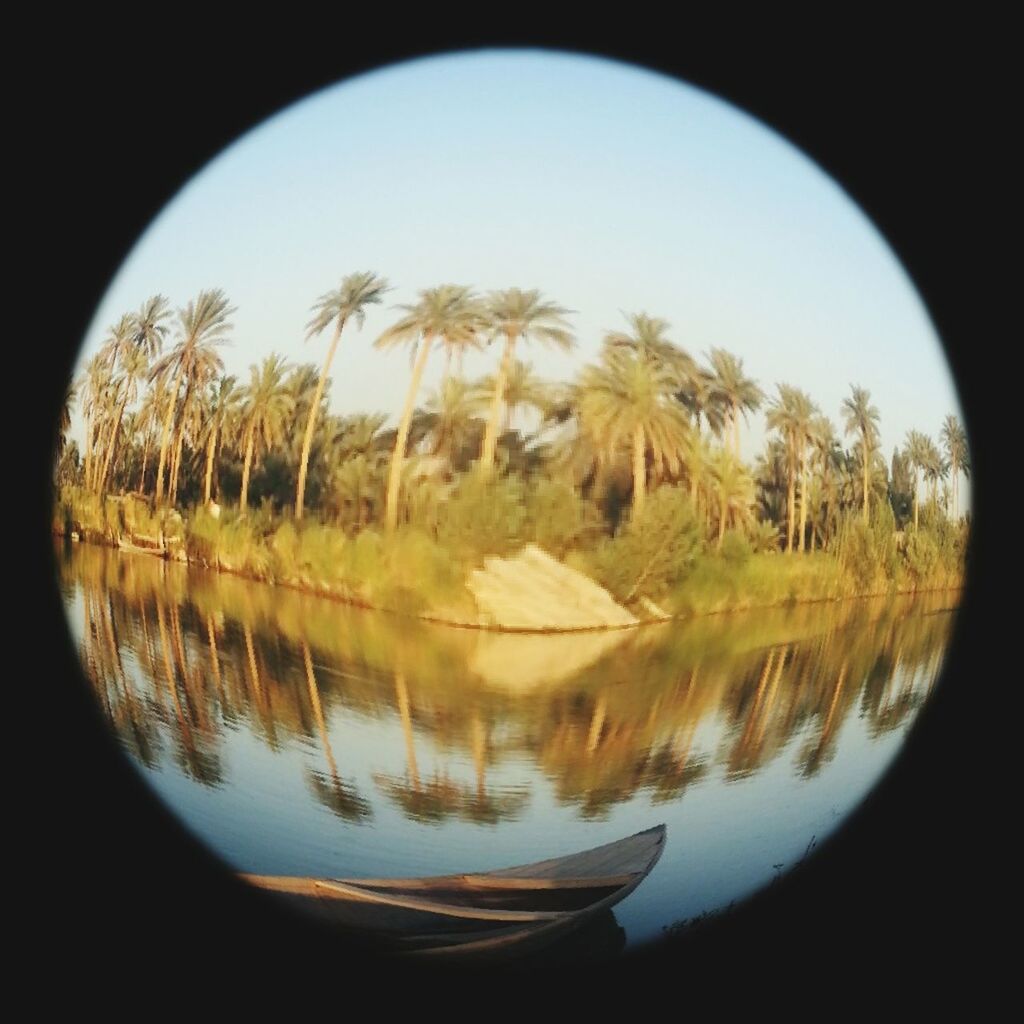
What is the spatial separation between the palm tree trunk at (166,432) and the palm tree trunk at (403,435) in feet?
2.81

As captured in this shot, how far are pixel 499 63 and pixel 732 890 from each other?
2799 millimetres

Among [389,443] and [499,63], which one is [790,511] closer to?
[389,443]

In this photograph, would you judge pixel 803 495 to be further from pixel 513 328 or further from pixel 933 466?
pixel 513 328

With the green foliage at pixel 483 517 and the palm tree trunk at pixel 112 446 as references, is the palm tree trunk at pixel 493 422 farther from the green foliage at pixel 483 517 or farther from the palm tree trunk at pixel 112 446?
the palm tree trunk at pixel 112 446

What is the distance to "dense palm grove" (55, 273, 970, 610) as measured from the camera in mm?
3408

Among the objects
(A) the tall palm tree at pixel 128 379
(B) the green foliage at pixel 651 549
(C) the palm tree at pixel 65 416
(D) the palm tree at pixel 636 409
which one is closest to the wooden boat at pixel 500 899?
(B) the green foliage at pixel 651 549

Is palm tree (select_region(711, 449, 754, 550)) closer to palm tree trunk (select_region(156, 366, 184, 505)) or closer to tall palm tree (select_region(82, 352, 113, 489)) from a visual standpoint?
palm tree trunk (select_region(156, 366, 184, 505))

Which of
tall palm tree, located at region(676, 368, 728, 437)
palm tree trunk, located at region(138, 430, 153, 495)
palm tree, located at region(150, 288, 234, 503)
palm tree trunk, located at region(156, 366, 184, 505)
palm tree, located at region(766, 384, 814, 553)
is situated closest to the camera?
tall palm tree, located at region(676, 368, 728, 437)

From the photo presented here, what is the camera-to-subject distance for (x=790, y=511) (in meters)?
3.72

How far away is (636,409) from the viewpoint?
11.3ft

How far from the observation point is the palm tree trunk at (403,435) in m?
3.44

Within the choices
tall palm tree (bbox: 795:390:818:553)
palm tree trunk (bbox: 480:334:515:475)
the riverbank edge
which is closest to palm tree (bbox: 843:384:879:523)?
tall palm tree (bbox: 795:390:818:553)

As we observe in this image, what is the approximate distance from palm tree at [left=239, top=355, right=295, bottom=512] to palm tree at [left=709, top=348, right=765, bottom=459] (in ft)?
4.13

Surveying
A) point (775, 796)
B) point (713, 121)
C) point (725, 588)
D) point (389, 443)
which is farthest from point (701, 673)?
point (713, 121)
